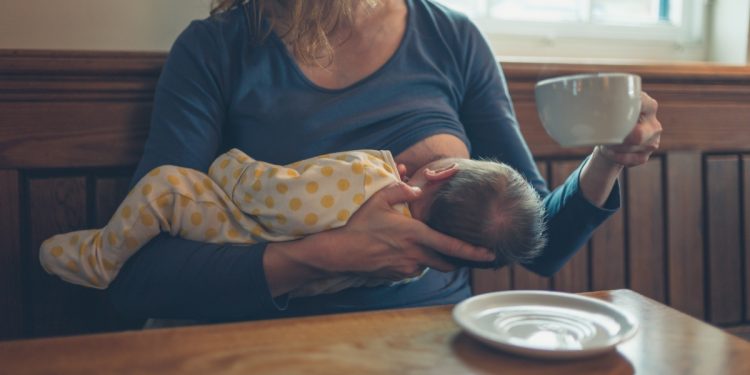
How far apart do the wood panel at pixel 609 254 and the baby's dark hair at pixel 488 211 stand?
65cm

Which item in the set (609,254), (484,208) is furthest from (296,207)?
(609,254)

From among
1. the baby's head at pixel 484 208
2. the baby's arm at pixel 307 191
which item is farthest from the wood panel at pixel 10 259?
the baby's head at pixel 484 208

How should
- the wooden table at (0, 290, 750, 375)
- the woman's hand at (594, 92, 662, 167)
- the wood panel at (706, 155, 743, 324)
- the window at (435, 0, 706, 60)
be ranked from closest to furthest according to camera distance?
1. the wooden table at (0, 290, 750, 375)
2. the woman's hand at (594, 92, 662, 167)
3. the wood panel at (706, 155, 743, 324)
4. the window at (435, 0, 706, 60)

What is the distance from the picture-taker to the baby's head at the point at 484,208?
95cm

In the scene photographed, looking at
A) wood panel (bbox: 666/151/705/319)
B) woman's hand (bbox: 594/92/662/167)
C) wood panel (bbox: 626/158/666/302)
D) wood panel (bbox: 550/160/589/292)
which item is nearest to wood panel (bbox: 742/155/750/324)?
wood panel (bbox: 666/151/705/319)

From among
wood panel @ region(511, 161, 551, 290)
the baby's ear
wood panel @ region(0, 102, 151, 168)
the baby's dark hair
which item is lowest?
wood panel @ region(511, 161, 551, 290)

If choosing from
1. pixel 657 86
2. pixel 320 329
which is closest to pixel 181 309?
pixel 320 329

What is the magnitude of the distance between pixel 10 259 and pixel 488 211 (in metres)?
0.93

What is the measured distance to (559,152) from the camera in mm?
1563

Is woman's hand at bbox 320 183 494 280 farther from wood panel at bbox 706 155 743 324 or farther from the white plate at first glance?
wood panel at bbox 706 155 743 324

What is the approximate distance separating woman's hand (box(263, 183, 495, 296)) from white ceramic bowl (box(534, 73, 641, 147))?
25 centimetres

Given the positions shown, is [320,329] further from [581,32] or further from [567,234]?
[581,32]

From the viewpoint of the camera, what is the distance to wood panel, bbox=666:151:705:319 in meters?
1.64

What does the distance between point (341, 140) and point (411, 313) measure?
442 mm
